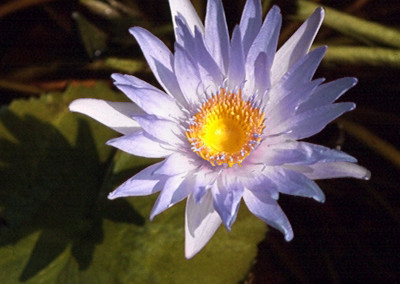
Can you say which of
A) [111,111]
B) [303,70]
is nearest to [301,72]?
[303,70]

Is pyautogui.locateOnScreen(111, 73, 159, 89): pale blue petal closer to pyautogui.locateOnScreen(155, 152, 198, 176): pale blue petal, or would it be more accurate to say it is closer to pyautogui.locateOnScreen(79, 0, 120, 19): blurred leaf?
pyautogui.locateOnScreen(155, 152, 198, 176): pale blue petal

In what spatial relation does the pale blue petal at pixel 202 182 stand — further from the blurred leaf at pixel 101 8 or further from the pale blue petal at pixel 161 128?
the blurred leaf at pixel 101 8

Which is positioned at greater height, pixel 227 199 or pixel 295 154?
pixel 295 154

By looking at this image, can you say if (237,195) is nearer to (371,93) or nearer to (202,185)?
(202,185)

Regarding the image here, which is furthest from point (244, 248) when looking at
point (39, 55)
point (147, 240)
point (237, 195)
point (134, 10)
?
point (39, 55)

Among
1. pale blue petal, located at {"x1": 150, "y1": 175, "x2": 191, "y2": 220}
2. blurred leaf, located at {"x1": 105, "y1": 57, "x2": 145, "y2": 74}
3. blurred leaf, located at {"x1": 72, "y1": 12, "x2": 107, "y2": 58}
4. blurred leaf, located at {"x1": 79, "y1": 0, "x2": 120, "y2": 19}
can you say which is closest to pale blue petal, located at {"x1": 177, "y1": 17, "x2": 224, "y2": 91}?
pale blue petal, located at {"x1": 150, "y1": 175, "x2": 191, "y2": 220}

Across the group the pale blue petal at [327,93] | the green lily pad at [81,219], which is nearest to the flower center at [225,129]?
the pale blue petal at [327,93]

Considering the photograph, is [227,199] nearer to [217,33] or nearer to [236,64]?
[236,64]
